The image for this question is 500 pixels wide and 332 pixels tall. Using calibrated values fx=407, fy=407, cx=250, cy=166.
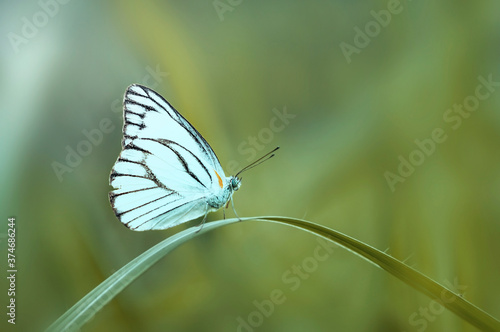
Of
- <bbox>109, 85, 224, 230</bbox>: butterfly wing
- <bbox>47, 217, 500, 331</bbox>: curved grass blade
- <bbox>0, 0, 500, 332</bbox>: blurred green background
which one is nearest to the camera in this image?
<bbox>47, 217, 500, 331</bbox>: curved grass blade

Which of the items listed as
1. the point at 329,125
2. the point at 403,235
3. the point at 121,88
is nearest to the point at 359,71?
the point at 329,125

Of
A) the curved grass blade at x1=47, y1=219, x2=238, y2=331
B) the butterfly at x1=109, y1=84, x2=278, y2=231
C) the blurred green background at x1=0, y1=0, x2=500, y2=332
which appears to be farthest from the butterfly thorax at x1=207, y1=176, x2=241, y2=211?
the curved grass blade at x1=47, y1=219, x2=238, y2=331

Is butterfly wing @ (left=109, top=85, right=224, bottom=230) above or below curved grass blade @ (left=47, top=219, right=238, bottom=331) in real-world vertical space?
above

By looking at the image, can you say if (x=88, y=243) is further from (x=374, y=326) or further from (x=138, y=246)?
(x=374, y=326)

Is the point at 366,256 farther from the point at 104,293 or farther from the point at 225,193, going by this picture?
the point at 225,193

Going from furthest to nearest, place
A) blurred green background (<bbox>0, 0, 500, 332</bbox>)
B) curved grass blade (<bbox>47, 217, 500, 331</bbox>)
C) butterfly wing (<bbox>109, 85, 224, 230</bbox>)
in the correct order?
blurred green background (<bbox>0, 0, 500, 332</bbox>) < butterfly wing (<bbox>109, 85, 224, 230</bbox>) < curved grass blade (<bbox>47, 217, 500, 331</bbox>)

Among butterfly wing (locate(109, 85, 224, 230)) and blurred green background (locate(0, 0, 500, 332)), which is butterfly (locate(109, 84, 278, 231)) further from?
blurred green background (locate(0, 0, 500, 332))

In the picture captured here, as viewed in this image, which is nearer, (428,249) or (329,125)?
(428,249)
